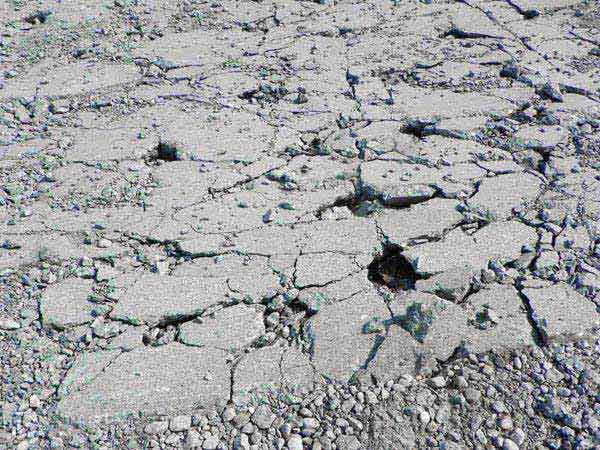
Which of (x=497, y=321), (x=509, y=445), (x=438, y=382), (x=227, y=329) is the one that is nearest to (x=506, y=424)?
(x=509, y=445)

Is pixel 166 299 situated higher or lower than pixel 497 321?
lower

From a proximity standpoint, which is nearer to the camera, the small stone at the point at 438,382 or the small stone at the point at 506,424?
the small stone at the point at 506,424

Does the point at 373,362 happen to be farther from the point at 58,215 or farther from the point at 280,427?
the point at 58,215

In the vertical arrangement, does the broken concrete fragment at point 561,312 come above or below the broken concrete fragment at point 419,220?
above

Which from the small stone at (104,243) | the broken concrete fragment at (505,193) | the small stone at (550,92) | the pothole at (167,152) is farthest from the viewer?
the small stone at (550,92)

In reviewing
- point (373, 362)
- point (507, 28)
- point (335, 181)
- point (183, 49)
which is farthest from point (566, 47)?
point (373, 362)

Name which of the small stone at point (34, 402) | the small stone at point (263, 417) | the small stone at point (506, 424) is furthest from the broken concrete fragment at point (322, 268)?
the small stone at point (34, 402)

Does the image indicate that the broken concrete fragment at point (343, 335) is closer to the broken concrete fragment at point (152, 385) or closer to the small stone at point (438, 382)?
the small stone at point (438, 382)

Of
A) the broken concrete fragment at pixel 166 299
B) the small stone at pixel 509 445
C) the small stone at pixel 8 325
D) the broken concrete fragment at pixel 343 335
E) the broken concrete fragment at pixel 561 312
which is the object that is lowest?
the small stone at pixel 8 325

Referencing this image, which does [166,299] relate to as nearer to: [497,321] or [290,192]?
[290,192]
